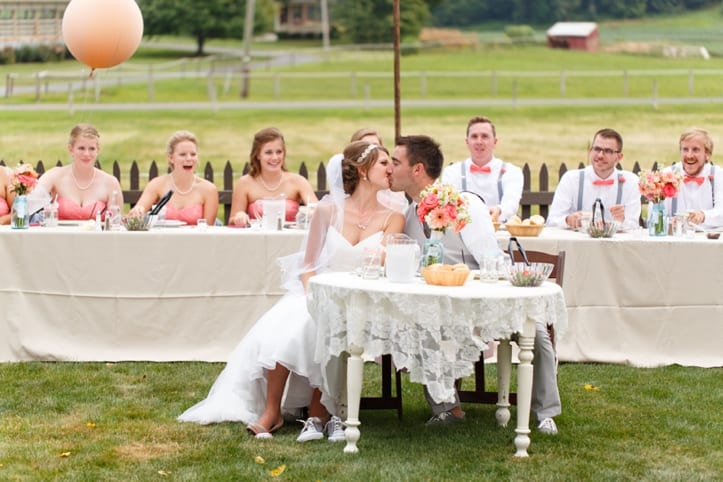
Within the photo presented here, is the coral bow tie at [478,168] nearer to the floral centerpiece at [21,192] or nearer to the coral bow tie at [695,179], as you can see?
the coral bow tie at [695,179]

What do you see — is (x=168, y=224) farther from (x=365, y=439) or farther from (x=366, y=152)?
(x=365, y=439)

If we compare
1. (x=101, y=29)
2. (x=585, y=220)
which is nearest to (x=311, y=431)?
(x=585, y=220)

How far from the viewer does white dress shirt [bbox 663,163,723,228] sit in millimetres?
8602

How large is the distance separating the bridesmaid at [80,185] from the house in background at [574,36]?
5034 cm

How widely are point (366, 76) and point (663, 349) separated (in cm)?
4067

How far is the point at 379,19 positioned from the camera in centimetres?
6191

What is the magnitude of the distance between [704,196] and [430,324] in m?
3.85

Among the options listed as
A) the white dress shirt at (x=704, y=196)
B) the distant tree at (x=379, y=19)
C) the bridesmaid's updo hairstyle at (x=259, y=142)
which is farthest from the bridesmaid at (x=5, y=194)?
the distant tree at (x=379, y=19)

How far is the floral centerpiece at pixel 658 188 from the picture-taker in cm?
780

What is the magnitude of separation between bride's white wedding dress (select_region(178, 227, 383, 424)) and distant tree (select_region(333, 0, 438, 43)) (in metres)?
53.7

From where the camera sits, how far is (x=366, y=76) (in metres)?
48.1

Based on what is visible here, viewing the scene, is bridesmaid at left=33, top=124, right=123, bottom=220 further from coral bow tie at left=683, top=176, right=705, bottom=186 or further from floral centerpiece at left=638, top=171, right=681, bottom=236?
coral bow tie at left=683, top=176, right=705, bottom=186

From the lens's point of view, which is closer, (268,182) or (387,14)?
(268,182)

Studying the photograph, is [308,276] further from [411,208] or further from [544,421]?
[544,421]
